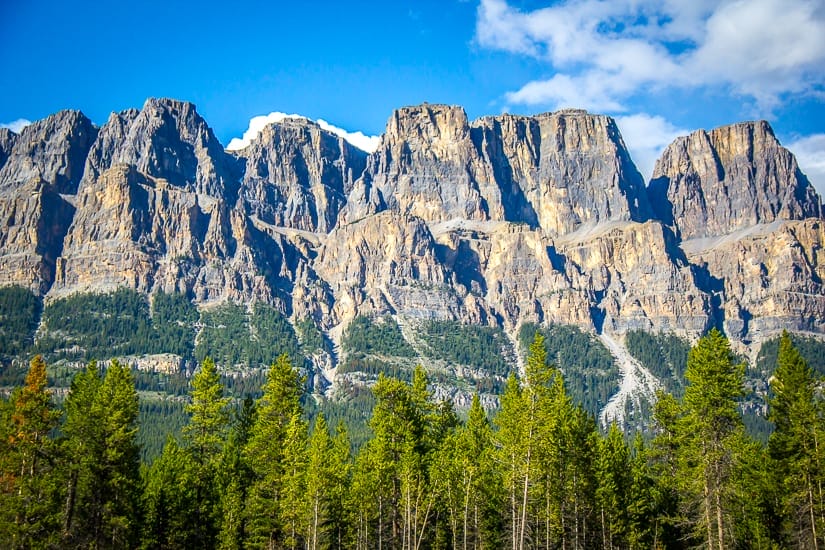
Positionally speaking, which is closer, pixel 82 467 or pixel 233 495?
pixel 82 467

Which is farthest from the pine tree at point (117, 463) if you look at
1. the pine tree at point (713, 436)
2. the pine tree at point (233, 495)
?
the pine tree at point (713, 436)

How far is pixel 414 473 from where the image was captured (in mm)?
63000

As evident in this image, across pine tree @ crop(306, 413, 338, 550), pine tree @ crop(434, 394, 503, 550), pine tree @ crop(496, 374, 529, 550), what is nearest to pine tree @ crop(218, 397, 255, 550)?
pine tree @ crop(306, 413, 338, 550)

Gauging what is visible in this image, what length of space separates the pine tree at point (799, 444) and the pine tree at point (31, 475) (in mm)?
48381

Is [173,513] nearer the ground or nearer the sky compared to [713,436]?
nearer the ground

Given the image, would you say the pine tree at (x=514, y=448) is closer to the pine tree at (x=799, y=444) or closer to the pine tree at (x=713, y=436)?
the pine tree at (x=713, y=436)

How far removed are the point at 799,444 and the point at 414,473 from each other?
27.4 metres

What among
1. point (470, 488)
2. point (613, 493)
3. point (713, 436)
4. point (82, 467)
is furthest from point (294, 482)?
point (613, 493)

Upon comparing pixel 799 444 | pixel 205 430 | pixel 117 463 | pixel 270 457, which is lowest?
pixel 117 463

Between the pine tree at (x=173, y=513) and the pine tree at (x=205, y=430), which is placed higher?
the pine tree at (x=205, y=430)

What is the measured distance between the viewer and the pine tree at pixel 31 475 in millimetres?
50250

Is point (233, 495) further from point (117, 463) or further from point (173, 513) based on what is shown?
point (117, 463)

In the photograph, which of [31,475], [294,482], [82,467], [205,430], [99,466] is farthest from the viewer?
[205,430]

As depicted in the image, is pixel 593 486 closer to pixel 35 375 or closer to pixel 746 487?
pixel 746 487
